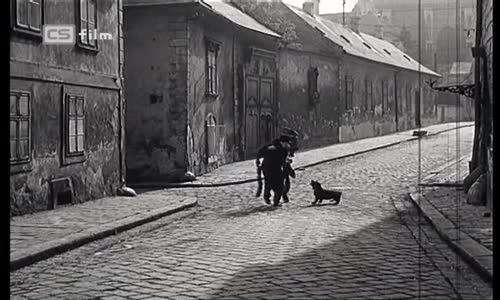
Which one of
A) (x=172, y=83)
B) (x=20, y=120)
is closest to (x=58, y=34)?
(x=20, y=120)

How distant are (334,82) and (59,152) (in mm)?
7601

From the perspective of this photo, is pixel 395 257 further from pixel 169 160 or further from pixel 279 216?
pixel 169 160

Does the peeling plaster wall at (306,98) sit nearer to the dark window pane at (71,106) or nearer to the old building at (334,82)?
the old building at (334,82)

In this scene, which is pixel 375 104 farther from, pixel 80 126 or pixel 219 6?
pixel 80 126

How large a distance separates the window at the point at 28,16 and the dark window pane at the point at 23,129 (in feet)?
3.94

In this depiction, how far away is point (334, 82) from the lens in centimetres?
1547

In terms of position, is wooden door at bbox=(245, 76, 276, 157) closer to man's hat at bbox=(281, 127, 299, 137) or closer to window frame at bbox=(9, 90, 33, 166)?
man's hat at bbox=(281, 127, 299, 137)

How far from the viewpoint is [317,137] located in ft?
43.8

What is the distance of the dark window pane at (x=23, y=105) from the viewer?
8587mm

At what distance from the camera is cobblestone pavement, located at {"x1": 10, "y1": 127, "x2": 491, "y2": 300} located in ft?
15.6

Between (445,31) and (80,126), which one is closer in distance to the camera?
(445,31)

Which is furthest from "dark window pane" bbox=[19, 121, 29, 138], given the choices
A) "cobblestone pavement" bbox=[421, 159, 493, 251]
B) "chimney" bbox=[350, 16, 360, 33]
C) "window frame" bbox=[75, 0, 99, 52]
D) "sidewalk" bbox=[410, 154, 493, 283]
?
"chimney" bbox=[350, 16, 360, 33]

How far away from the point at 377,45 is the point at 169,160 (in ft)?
39.4

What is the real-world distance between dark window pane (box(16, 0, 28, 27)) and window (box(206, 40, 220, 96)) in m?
7.69
